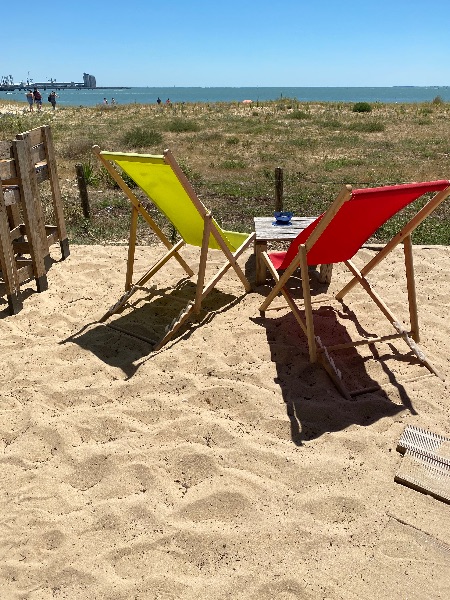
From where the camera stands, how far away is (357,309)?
13.9 ft

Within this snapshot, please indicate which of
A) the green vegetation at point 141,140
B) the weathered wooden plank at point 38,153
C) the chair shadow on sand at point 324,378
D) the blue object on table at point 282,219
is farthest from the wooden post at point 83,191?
the green vegetation at point 141,140

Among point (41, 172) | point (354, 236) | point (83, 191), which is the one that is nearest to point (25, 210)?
point (41, 172)

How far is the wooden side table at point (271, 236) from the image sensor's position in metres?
4.40

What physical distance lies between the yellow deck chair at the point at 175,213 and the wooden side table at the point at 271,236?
0.40 feet

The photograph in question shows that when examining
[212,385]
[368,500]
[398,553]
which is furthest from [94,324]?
[398,553]

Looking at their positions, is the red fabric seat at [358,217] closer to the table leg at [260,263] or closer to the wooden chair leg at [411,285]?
the wooden chair leg at [411,285]

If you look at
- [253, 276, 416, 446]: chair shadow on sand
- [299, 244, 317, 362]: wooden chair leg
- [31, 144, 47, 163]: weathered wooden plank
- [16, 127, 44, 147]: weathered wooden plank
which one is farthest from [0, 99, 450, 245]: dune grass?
[299, 244, 317, 362]: wooden chair leg

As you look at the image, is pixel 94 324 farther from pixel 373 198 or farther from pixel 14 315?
pixel 373 198

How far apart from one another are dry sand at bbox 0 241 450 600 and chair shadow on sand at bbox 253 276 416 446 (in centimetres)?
1

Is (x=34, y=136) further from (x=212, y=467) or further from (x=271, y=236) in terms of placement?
(x=212, y=467)

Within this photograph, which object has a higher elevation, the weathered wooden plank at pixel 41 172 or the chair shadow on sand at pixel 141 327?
the weathered wooden plank at pixel 41 172

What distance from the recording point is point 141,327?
4039mm

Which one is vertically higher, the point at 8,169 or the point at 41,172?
the point at 8,169

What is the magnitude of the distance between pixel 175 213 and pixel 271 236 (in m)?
0.85
